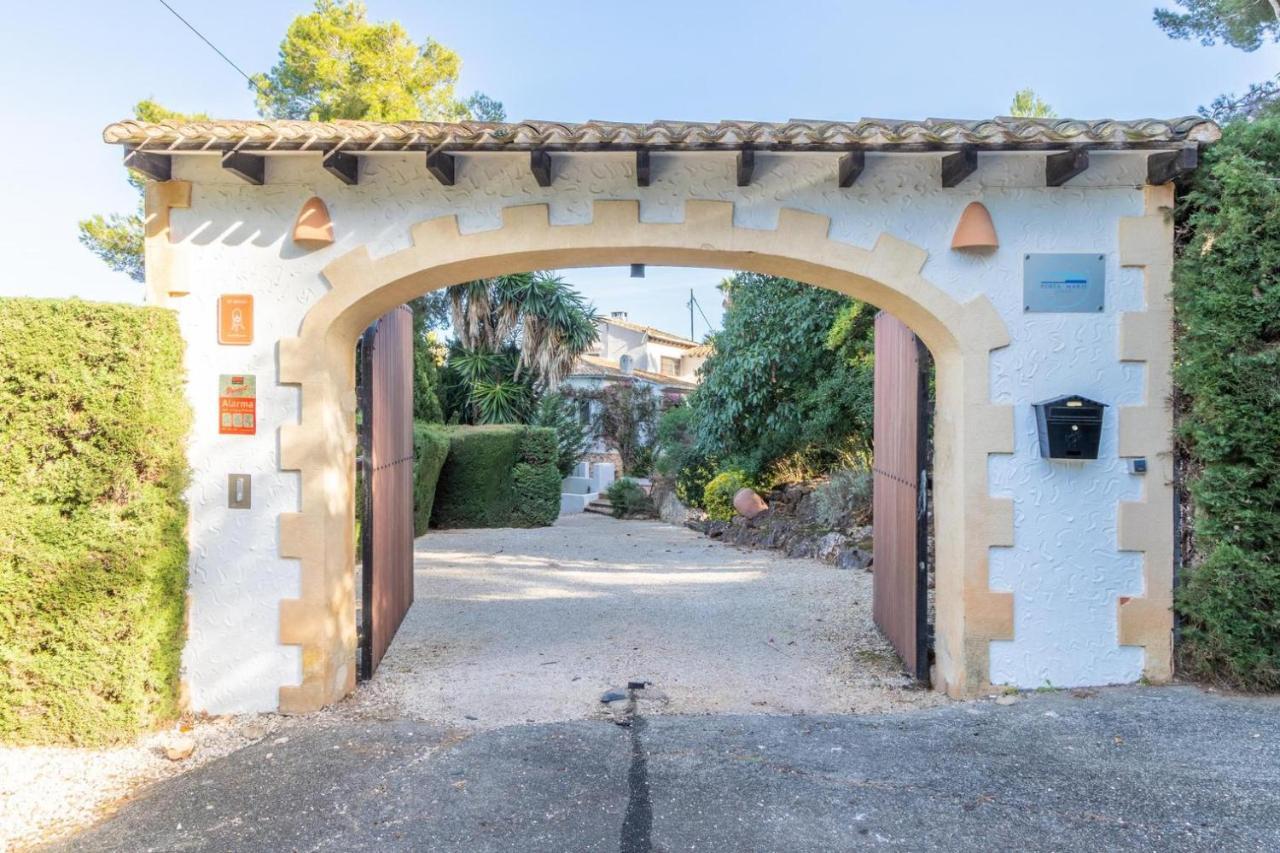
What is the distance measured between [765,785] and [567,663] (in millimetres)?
2290

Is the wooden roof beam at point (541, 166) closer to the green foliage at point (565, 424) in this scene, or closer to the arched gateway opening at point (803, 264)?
the arched gateway opening at point (803, 264)

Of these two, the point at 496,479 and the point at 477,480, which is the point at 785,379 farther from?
the point at 477,480

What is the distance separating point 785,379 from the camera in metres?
11.9

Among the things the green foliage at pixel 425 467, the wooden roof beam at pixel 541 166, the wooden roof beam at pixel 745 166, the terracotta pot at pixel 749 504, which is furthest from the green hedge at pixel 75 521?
the terracotta pot at pixel 749 504

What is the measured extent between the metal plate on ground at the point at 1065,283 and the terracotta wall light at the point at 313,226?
3.87m

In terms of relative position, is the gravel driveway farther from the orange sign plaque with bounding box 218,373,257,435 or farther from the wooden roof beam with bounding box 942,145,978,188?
the wooden roof beam with bounding box 942,145,978,188

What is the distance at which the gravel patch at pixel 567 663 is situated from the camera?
3312 mm

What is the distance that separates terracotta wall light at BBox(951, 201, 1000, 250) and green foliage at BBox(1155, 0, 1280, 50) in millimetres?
7802

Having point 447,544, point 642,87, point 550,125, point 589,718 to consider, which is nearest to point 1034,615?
point 589,718

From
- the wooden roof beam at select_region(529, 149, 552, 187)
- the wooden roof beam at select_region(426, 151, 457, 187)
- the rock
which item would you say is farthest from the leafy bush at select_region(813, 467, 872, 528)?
the rock

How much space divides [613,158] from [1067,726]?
3.76 meters

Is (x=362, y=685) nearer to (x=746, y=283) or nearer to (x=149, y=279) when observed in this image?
(x=149, y=279)

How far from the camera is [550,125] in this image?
3775 mm

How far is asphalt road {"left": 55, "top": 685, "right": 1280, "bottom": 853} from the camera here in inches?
104
